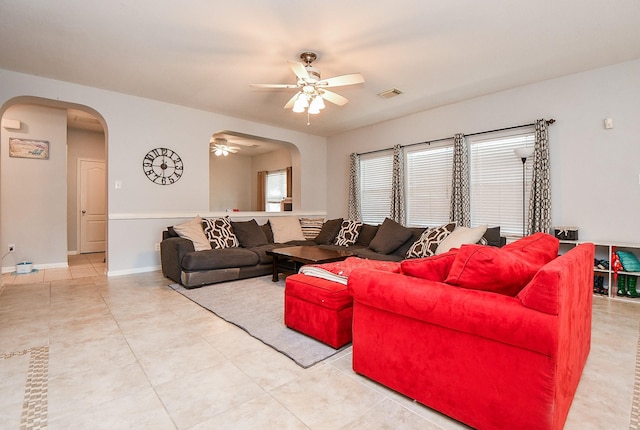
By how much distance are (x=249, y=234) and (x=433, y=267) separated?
380cm

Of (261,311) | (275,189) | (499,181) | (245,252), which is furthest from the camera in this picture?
(275,189)

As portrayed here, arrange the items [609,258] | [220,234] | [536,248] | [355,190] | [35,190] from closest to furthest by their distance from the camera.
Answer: [536,248] < [609,258] < [220,234] < [35,190] < [355,190]

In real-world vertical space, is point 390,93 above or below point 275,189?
above

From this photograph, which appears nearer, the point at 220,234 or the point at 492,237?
the point at 492,237

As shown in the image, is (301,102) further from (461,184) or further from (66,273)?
(66,273)

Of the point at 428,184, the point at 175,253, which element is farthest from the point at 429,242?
the point at 175,253

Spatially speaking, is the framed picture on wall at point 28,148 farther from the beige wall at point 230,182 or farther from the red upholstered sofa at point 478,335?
the red upholstered sofa at point 478,335

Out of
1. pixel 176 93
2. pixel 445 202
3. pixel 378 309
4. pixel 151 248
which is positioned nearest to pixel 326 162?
pixel 445 202

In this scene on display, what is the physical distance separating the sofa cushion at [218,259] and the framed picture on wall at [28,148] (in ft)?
11.9

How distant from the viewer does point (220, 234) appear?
4.75 m

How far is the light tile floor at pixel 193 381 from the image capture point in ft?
5.00

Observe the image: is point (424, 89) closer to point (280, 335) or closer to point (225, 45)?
point (225, 45)

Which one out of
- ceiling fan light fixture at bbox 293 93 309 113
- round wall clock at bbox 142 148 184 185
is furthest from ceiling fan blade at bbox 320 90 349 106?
round wall clock at bbox 142 148 184 185

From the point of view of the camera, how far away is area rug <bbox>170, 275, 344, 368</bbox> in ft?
7.36
